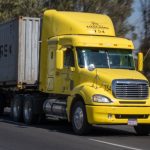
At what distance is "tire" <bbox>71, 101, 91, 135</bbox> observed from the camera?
1791cm

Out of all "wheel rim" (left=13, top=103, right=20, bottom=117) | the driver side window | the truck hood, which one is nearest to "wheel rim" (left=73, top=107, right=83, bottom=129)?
the truck hood

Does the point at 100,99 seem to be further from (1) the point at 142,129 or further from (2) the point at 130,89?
(1) the point at 142,129

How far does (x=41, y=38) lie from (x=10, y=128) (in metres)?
3.55

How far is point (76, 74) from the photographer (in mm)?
18812

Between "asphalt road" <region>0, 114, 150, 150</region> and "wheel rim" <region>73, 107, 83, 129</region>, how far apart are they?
334 millimetres

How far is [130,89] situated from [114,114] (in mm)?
905

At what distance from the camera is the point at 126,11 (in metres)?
51.2

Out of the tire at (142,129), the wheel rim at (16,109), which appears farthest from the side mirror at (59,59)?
the wheel rim at (16,109)

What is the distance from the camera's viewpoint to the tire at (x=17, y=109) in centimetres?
2283

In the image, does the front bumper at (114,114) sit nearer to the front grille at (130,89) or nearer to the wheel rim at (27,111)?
the front grille at (130,89)

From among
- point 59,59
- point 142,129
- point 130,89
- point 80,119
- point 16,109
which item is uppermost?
point 59,59

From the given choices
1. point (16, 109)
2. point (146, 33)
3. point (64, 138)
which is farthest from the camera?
point (146, 33)

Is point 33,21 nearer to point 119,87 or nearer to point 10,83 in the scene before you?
point 10,83

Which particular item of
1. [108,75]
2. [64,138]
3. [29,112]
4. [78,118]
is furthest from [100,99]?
[29,112]
